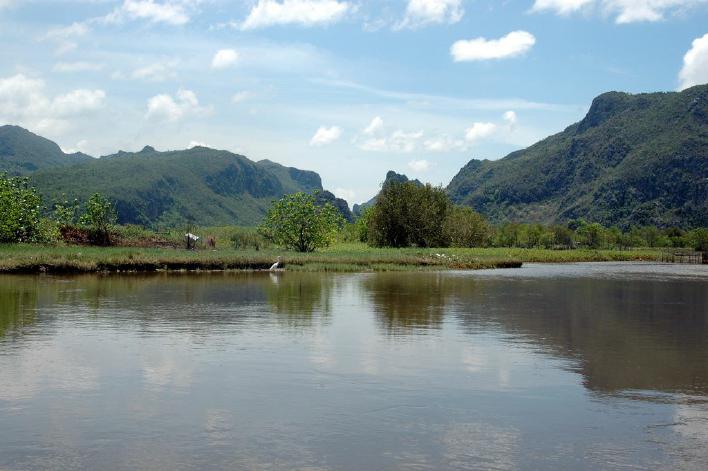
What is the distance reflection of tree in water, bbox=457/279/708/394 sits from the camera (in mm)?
15648

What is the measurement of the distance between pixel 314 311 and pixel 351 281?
17.7 m

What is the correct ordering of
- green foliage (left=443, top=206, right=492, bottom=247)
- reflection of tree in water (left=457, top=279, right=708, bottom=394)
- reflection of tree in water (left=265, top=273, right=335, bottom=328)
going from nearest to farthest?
reflection of tree in water (left=457, top=279, right=708, bottom=394) → reflection of tree in water (left=265, top=273, right=335, bottom=328) → green foliage (left=443, top=206, right=492, bottom=247)

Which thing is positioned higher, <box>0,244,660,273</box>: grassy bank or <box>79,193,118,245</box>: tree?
<box>79,193,118,245</box>: tree

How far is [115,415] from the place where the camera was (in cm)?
1155

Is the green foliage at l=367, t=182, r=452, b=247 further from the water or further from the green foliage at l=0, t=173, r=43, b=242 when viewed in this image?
the water

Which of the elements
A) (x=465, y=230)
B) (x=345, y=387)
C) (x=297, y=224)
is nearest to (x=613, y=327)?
(x=345, y=387)

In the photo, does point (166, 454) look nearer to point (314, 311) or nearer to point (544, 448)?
point (544, 448)

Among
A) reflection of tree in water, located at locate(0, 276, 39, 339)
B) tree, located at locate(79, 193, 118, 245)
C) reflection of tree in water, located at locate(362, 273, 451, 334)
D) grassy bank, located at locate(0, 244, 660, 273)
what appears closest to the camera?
reflection of tree in water, located at locate(0, 276, 39, 339)

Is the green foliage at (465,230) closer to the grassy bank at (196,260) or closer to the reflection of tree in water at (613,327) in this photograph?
the grassy bank at (196,260)

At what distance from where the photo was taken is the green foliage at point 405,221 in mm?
97438

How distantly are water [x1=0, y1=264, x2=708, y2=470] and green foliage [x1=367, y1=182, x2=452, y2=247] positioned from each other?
6903 cm

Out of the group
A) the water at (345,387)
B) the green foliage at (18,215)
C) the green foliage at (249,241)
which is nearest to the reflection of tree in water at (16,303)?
the water at (345,387)

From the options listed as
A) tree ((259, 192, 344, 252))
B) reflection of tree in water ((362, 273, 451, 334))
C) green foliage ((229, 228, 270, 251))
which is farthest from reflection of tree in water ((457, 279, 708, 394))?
green foliage ((229, 228, 270, 251))

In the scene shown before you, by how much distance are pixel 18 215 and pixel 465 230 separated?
66.2 metres
